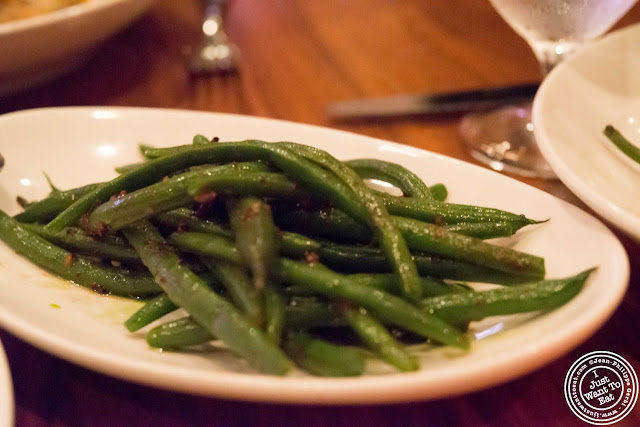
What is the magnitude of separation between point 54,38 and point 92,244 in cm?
143

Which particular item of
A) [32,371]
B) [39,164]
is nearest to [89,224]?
[32,371]

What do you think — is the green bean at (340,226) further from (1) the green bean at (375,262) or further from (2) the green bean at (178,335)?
(2) the green bean at (178,335)

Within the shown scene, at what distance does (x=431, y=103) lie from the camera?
9.03ft

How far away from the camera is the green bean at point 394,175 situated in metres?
1.66

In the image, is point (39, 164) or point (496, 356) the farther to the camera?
point (39, 164)

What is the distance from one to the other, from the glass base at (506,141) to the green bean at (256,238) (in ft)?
4.19

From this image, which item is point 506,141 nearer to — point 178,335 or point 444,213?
point 444,213

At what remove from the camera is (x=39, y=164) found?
6.70 ft

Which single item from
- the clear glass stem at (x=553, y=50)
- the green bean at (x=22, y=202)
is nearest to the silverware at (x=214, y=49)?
the green bean at (x=22, y=202)

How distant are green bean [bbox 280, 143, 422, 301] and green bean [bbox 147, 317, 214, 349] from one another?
44 cm

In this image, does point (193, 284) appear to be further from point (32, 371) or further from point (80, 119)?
point (80, 119)

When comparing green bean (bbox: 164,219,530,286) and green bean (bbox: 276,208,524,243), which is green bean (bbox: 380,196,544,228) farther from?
green bean (bbox: 164,219,530,286)

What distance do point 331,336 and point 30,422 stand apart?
668 millimetres

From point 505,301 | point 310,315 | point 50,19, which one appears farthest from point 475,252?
point 50,19
